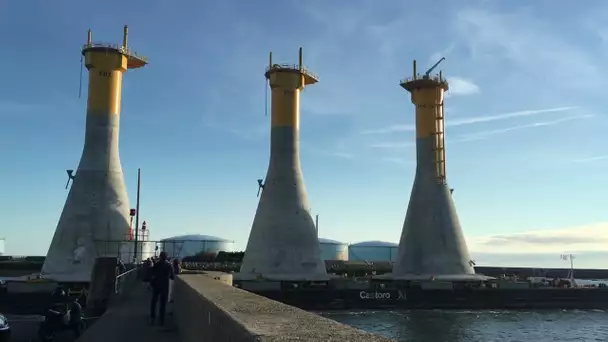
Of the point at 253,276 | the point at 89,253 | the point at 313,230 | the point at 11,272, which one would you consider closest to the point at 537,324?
the point at 313,230

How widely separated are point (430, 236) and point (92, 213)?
24.7 meters

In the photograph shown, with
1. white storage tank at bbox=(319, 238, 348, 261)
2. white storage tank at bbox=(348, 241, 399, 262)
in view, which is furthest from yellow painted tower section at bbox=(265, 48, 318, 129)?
white storage tank at bbox=(348, 241, 399, 262)

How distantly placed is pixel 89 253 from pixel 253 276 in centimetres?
1131

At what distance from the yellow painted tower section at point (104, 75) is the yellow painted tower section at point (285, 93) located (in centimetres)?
1116

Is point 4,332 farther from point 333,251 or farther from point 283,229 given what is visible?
point 333,251

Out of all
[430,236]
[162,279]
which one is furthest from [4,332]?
[430,236]

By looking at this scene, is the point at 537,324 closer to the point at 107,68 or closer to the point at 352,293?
the point at 352,293

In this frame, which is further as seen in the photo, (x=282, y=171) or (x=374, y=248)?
(x=374, y=248)

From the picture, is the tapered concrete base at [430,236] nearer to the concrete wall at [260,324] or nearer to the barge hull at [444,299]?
the barge hull at [444,299]

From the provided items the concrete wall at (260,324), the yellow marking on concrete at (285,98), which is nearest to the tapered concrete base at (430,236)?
the yellow marking on concrete at (285,98)

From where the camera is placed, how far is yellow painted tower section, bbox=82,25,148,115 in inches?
1494

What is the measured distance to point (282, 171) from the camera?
42.2 meters

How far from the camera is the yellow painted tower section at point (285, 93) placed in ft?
143

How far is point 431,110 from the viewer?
4797 centimetres
